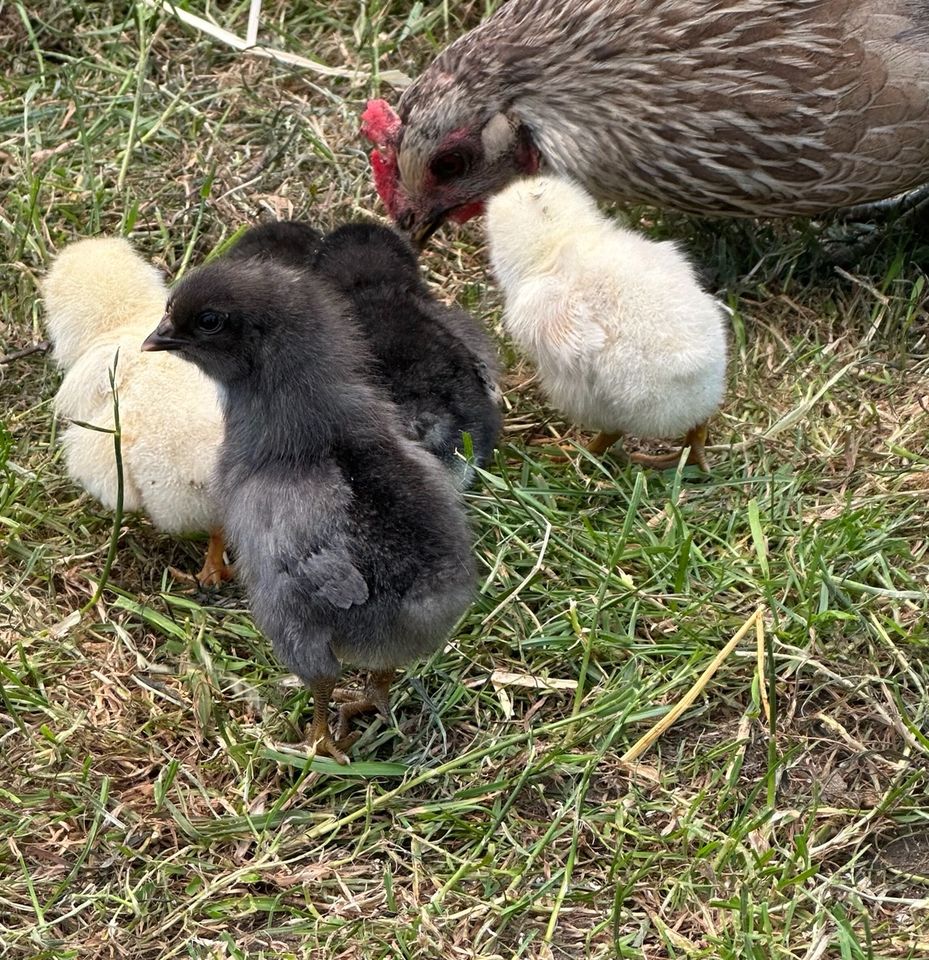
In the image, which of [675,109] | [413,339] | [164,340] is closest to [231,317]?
[164,340]

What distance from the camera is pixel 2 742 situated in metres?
3.04

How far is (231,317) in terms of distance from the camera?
2863 mm

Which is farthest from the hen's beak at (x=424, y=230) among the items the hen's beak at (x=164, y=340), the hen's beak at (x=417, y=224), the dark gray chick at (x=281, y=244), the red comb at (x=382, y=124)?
the hen's beak at (x=164, y=340)

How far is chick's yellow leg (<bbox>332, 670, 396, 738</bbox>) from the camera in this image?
3004mm

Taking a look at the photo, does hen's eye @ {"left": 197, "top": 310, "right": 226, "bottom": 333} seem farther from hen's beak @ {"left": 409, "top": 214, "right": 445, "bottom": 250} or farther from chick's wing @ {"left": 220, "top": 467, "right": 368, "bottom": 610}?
hen's beak @ {"left": 409, "top": 214, "right": 445, "bottom": 250}

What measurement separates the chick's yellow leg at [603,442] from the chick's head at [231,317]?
0.99 m

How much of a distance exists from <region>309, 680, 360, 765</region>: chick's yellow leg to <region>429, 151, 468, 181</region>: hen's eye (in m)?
1.62

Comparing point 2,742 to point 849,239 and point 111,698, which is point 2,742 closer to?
point 111,698

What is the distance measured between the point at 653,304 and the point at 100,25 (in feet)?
8.79

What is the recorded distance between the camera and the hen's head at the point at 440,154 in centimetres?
391

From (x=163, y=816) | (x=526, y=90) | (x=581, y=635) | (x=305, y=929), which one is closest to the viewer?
(x=305, y=929)

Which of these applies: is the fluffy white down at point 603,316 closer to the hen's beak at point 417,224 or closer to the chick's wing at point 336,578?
the hen's beak at point 417,224

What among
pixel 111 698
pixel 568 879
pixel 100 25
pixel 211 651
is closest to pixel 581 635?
pixel 568 879

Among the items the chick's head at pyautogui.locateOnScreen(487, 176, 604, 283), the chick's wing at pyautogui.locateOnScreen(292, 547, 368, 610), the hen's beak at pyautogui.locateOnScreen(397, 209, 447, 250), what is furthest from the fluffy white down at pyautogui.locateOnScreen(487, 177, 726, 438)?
the chick's wing at pyautogui.locateOnScreen(292, 547, 368, 610)
